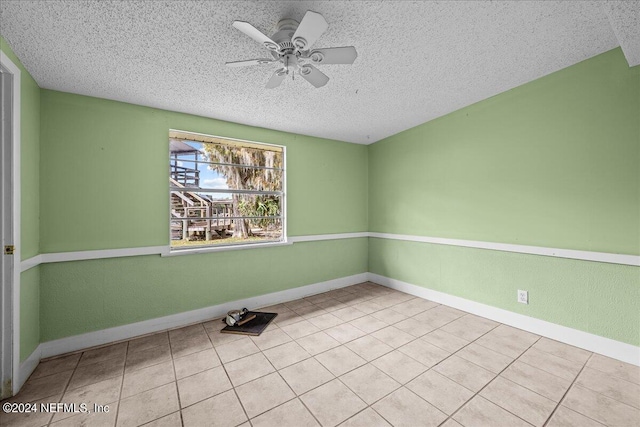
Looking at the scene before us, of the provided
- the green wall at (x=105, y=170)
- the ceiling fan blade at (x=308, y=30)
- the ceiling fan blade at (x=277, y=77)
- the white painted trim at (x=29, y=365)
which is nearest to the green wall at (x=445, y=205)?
the green wall at (x=105, y=170)

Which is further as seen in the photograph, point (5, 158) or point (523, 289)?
point (523, 289)

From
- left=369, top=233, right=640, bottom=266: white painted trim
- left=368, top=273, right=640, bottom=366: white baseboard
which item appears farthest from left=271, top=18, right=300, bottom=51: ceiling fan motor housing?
left=368, top=273, right=640, bottom=366: white baseboard

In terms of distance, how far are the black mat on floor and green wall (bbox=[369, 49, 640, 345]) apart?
2.25m

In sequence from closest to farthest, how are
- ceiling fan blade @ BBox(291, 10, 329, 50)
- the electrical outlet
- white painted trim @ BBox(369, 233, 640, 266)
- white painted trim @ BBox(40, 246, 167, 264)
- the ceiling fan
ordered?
ceiling fan blade @ BBox(291, 10, 329, 50), the ceiling fan, white painted trim @ BBox(369, 233, 640, 266), white painted trim @ BBox(40, 246, 167, 264), the electrical outlet

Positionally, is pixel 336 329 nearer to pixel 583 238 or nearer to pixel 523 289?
pixel 523 289

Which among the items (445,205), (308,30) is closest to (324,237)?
(445,205)

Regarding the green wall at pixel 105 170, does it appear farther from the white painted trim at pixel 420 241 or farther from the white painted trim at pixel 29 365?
the white painted trim at pixel 29 365

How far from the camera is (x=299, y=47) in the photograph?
1.68 m

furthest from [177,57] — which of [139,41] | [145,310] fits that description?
[145,310]

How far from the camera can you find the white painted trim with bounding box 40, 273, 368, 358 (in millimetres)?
2418

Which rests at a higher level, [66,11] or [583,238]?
[66,11]

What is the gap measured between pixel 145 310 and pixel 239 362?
136 cm

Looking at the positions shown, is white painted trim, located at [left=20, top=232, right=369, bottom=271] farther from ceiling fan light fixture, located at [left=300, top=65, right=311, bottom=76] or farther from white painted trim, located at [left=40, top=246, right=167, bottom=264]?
ceiling fan light fixture, located at [left=300, top=65, right=311, bottom=76]

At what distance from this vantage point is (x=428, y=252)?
12.0ft
